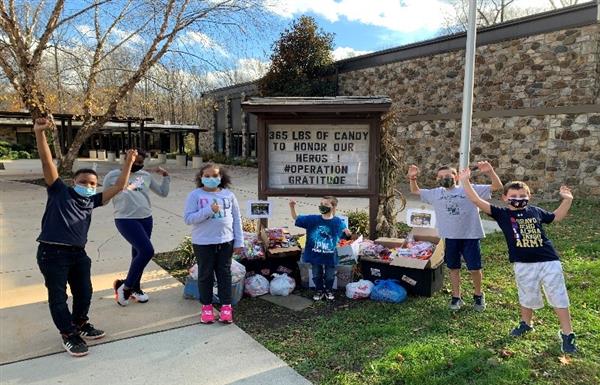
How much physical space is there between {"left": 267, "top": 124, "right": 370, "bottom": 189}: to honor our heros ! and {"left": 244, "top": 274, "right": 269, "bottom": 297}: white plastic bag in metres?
1.35

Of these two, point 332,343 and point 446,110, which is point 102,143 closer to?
point 446,110

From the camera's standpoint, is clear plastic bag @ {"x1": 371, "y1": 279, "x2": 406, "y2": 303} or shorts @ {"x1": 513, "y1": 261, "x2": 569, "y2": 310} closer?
shorts @ {"x1": 513, "y1": 261, "x2": 569, "y2": 310}

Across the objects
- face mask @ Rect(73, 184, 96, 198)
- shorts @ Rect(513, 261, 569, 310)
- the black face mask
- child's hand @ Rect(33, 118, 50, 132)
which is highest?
child's hand @ Rect(33, 118, 50, 132)

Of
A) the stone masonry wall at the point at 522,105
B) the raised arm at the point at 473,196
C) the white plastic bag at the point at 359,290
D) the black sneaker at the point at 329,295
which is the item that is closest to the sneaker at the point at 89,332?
the black sneaker at the point at 329,295

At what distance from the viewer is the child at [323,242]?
483cm

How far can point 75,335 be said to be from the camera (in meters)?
3.79

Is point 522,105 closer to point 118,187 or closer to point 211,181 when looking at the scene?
point 211,181

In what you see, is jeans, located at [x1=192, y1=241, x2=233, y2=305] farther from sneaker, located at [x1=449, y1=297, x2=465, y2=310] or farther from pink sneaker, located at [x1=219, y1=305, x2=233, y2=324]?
sneaker, located at [x1=449, y1=297, x2=465, y2=310]

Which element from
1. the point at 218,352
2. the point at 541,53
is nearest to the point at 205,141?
the point at 541,53

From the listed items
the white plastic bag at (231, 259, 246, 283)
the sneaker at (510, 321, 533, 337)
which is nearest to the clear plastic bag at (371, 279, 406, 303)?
the sneaker at (510, 321, 533, 337)

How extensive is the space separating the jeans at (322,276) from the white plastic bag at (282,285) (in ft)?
1.06

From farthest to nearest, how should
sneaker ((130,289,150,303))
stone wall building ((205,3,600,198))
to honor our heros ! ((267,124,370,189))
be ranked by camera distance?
stone wall building ((205,3,600,198)) → to honor our heros ! ((267,124,370,189)) → sneaker ((130,289,150,303))

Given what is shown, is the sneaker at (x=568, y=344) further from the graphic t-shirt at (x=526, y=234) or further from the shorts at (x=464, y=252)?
the shorts at (x=464, y=252)

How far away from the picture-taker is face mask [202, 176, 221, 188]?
14.4ft
